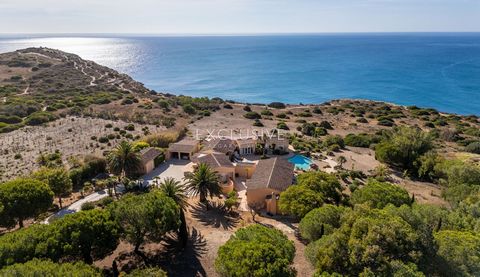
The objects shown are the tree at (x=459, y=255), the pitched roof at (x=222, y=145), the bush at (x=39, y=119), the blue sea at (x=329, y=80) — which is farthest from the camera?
Result: the blue sea at (x=329, y=80)

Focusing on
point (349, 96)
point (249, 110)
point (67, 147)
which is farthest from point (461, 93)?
point (67, 147)

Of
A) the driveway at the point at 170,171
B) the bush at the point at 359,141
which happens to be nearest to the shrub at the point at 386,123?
the bush at the point at 359,141

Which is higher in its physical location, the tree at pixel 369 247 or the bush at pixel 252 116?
the tree at pixel 369 247

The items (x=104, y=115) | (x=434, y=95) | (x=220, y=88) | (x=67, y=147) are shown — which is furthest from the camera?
(x=220, y=88)

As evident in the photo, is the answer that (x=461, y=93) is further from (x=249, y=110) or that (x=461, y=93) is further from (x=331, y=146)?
(x=331, y=146)

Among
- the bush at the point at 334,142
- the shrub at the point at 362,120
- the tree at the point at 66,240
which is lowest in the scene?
the shrub at the point at 362,120

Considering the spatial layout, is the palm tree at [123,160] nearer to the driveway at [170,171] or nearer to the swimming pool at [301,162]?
the driveway at [170,171]

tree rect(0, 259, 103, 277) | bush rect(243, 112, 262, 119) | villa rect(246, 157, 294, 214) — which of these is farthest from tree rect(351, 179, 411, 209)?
bush rect(243, 112, 262, 119)
